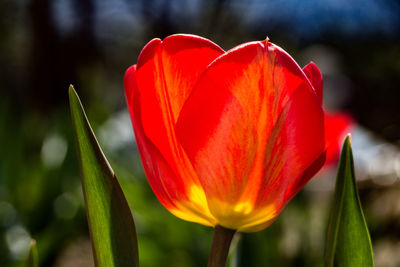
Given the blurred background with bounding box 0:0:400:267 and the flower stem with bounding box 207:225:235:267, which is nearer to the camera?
the flower stem with bounding box 207:225:235:267

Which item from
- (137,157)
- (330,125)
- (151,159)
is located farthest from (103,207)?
(137,157)

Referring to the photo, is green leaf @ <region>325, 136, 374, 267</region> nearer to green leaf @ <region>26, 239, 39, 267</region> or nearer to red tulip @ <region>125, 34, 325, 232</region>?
red tulip @ <region>125, 34, 325, 232</region>

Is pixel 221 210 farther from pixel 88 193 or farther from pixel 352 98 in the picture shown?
pixel 352 98

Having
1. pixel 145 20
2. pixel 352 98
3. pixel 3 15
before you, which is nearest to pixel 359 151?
pixel 145 20

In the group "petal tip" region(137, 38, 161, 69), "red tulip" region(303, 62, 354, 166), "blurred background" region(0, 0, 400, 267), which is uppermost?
"petal tip" region(137, 38, 161, 69)

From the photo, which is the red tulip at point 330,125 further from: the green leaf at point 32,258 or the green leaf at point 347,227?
the green leaf at point 32,258

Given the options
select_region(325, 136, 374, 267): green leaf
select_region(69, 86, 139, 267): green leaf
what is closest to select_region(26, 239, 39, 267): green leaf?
select_region(69, 86, 139, 267): green leaf

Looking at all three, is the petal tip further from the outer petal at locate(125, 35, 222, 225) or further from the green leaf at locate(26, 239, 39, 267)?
the green leaf at locate(26, 239, 39, 267)

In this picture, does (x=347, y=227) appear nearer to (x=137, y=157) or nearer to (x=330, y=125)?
(x=330, y=125)

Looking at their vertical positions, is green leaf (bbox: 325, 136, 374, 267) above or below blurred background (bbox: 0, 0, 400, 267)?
above
